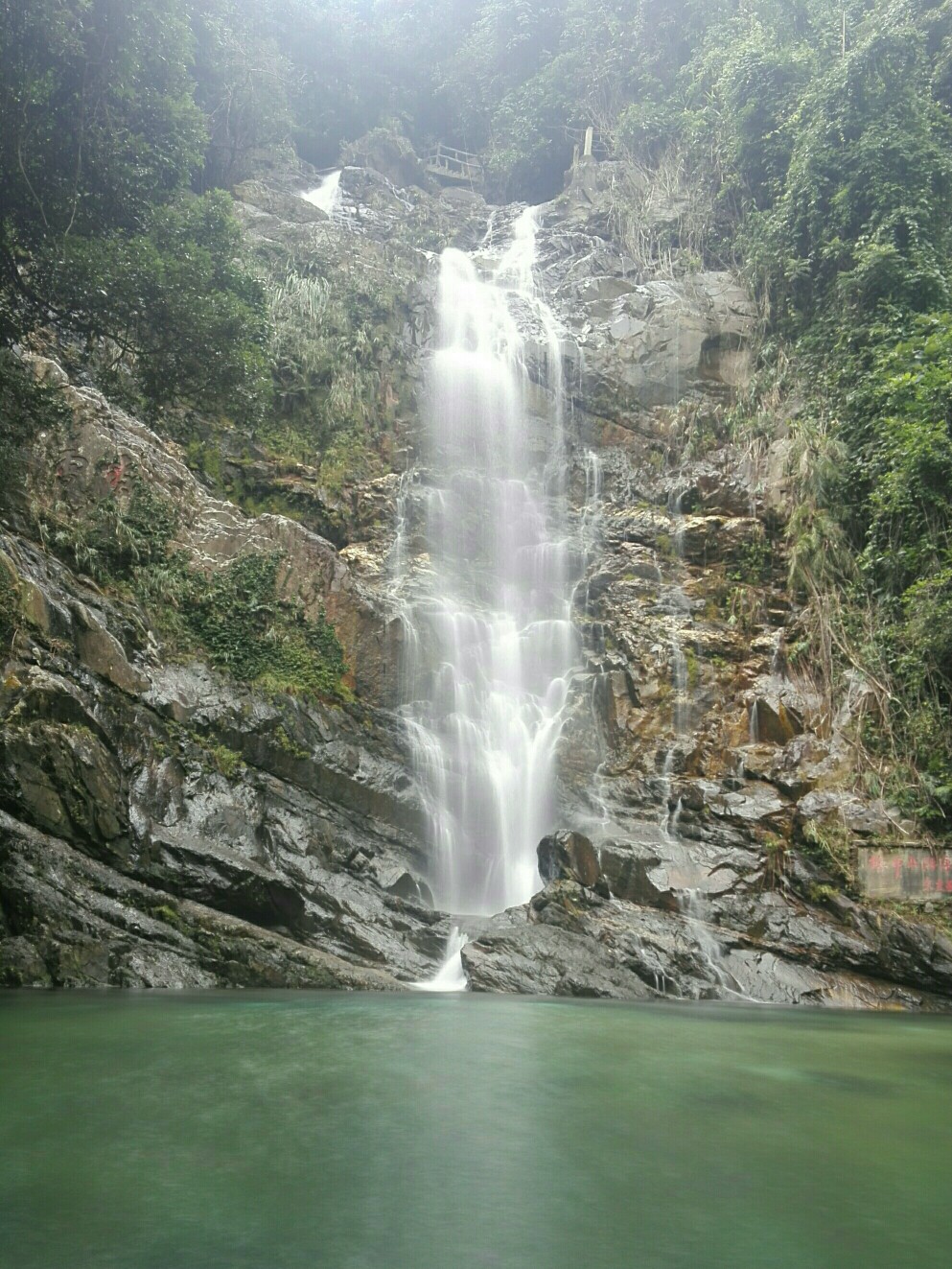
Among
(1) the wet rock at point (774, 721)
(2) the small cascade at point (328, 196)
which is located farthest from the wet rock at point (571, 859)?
(2) the small cascade at point (328, 196)

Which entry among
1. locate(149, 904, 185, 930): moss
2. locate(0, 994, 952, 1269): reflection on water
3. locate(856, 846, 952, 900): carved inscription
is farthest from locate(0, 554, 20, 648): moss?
locate(856, 846, 952, 900): carved inscription

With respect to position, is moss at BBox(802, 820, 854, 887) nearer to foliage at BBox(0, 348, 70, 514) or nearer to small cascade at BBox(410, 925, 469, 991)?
small cascade at BBox(410, 925, 469, 991)

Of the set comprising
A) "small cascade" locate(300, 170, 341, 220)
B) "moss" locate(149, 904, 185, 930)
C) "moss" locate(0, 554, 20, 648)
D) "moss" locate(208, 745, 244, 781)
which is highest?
"small cascade" locate(300, 170, 341, 220)

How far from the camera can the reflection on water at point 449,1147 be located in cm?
329

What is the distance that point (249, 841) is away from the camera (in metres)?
11.9

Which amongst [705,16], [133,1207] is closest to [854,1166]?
[133,1207]

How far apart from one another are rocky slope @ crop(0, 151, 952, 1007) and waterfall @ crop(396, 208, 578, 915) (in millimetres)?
598

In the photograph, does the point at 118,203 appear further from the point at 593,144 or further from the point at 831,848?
the point at 593,144

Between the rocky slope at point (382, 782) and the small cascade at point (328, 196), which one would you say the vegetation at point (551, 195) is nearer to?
the rocky slope at point (382, 782)

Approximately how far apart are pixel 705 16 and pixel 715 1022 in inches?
1417

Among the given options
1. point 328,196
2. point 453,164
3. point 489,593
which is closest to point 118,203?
point 489,593

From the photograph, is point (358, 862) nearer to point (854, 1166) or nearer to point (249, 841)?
point (249, 841)

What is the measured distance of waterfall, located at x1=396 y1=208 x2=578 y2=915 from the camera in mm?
15273

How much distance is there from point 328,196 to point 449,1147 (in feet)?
118
